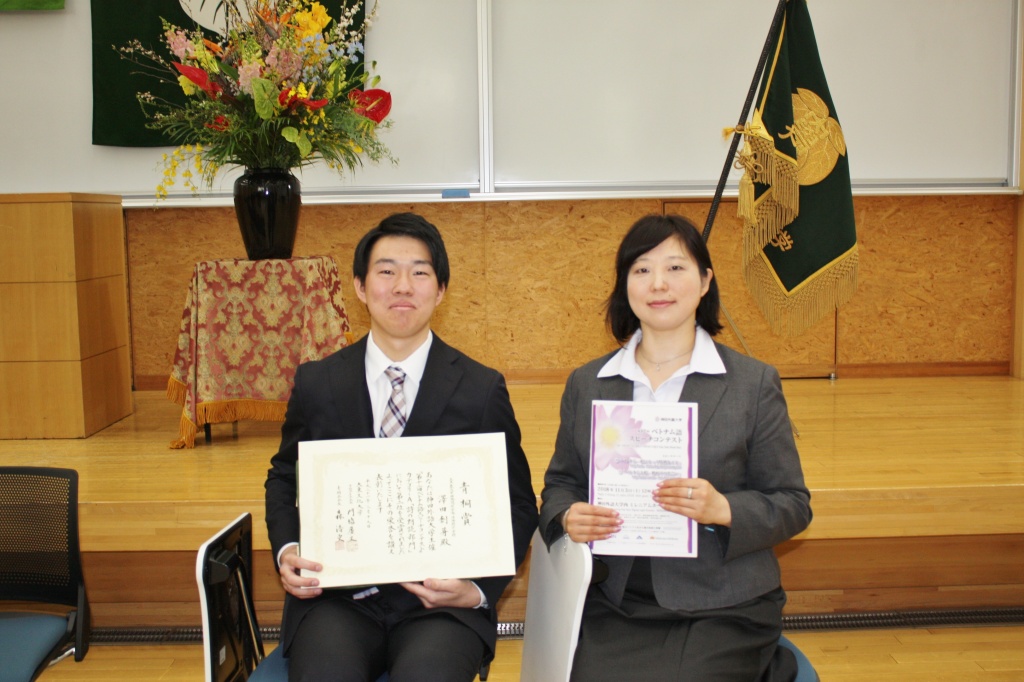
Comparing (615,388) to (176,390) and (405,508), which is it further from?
(176,390)

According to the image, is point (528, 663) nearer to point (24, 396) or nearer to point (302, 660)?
point (302, 660)

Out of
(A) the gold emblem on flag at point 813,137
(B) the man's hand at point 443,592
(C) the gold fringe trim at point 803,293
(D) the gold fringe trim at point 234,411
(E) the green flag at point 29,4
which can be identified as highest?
(E) the green flag at point 29,4

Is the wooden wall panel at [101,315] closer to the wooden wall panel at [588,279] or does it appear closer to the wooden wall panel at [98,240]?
the wooden wall panel at [98,240]

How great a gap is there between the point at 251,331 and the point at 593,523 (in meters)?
2.06

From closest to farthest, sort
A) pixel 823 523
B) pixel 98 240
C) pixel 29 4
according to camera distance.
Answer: pixel 823 523 < pixel 98 240 < pixel 29 4

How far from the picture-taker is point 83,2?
178 inches

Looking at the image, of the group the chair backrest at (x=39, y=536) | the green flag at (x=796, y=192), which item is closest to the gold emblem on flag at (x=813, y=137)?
the green flag at (x=796, y=192)

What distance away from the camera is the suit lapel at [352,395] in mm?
1888

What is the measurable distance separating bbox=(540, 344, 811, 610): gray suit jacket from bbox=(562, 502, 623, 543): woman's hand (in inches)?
3.7

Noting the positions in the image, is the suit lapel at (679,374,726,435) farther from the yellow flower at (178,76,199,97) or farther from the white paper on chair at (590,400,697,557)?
the yellow flower at (178,76,199,97)

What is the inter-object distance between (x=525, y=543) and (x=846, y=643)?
1556mm

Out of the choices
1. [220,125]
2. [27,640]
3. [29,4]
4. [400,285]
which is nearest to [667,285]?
[400,285]

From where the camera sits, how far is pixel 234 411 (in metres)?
3.44

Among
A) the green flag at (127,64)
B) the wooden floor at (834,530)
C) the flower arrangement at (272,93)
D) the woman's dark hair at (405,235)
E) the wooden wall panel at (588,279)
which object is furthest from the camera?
the wooden wall panel at (588,279)
